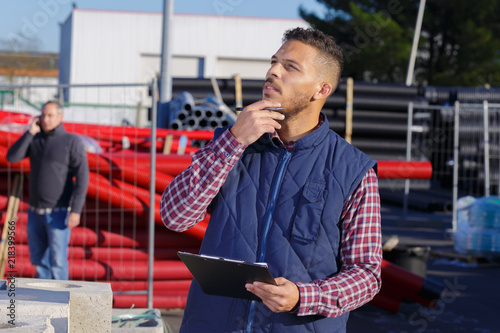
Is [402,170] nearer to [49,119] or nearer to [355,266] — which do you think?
[49,119]

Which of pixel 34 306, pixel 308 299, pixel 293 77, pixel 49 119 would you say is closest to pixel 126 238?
pixel 49 119

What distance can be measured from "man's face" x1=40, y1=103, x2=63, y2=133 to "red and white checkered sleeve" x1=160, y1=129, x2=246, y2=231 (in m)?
4.87

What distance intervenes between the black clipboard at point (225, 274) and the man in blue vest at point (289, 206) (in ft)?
0.17

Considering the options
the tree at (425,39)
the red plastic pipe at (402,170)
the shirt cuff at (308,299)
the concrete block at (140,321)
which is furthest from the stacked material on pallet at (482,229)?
the tree at (425,39)

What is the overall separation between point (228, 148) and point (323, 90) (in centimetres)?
49

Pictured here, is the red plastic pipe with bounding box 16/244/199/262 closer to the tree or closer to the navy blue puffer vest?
the navy blue puffer vest

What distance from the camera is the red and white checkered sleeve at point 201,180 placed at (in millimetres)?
2514

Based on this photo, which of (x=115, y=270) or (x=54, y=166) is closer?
(x=54, y=166)

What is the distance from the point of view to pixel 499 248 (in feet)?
36.9

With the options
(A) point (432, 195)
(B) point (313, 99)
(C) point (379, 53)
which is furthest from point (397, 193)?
(B) point (313, 99)

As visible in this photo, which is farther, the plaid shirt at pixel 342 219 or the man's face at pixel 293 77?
the man's face at pixel 293 77

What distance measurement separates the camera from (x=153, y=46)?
38.3 meters

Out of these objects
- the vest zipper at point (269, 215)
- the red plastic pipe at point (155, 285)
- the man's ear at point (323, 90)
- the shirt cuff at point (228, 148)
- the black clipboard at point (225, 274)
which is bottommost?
the red plastic pipe at point (155, 285)

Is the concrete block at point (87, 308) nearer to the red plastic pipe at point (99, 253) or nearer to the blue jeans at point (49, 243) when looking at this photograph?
the blue jeans at point (49, 243)
